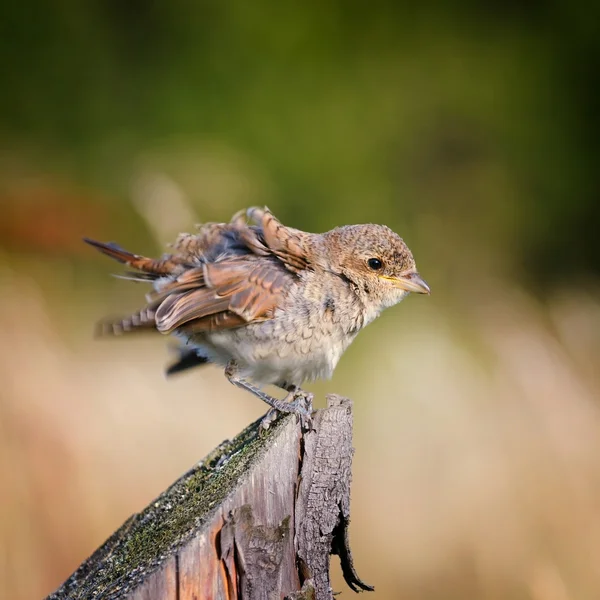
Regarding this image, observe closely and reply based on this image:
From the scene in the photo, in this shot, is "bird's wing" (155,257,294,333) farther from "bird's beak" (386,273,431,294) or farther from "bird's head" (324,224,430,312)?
"bird's beak" (386,273,431,294)

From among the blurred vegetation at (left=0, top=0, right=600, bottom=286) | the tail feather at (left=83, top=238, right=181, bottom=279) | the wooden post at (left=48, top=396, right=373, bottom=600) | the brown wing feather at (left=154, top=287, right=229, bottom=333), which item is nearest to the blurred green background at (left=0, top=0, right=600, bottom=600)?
the blurred vegetation at (left=0, top=0, right=600, bottom=286)

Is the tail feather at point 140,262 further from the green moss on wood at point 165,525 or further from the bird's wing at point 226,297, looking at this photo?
the green moss on wood at point 165,525

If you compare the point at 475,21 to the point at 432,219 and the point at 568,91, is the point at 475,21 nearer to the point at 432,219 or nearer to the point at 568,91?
the point at 568,91

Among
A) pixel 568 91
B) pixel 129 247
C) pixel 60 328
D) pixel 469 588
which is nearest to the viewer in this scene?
pixel 469 588

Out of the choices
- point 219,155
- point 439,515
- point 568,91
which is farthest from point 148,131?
point 439,515

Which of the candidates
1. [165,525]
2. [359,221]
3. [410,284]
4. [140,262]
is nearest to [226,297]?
[140,262]

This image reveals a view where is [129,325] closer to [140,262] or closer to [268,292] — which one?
[140,262]

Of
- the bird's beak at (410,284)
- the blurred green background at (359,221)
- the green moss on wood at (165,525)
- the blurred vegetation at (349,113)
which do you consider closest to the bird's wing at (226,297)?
the bird's beak at (410,284)
